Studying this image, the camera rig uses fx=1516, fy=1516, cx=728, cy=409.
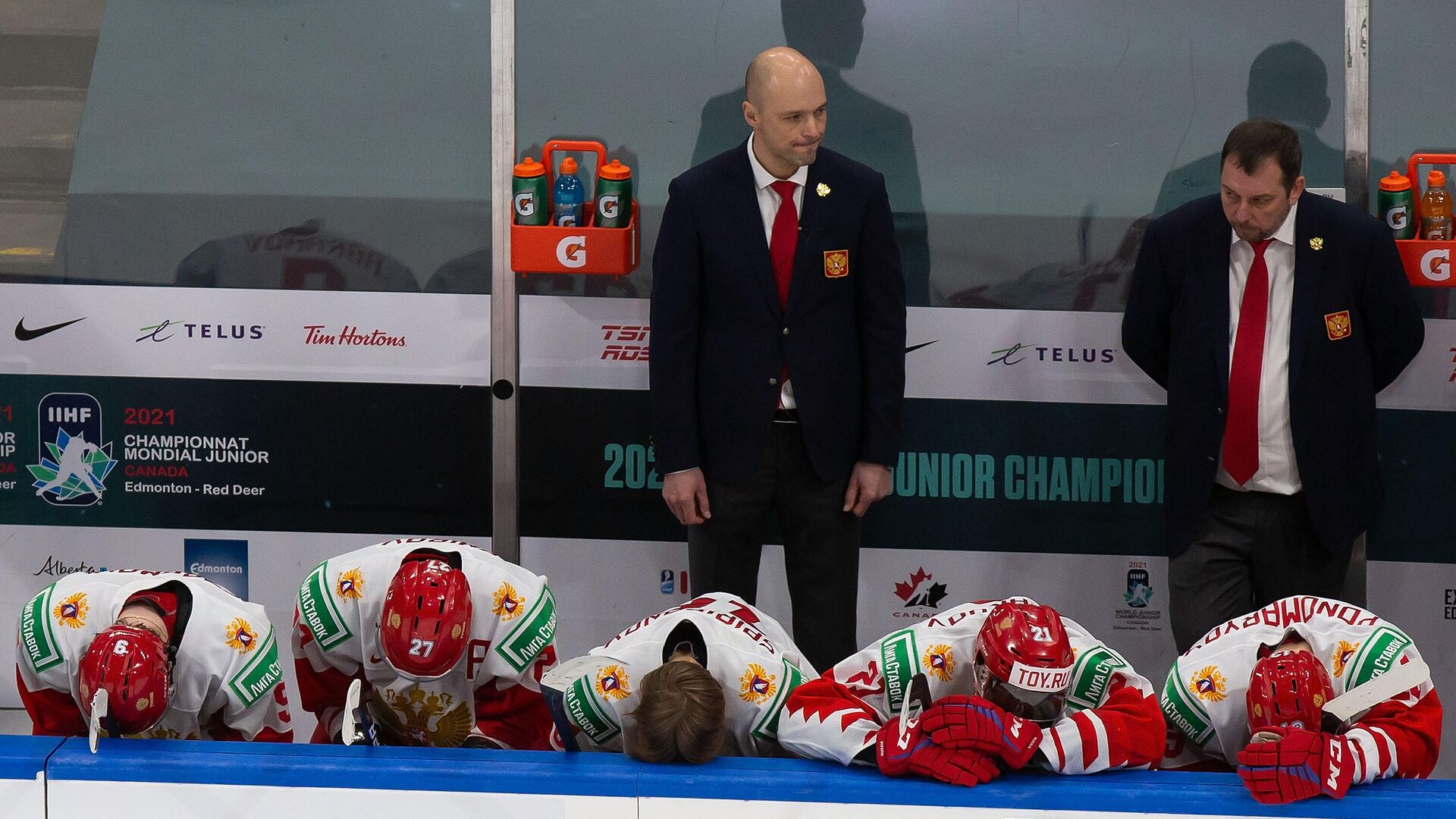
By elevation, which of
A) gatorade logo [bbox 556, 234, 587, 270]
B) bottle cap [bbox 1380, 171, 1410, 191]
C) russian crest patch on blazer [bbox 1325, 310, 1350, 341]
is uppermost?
bottle cap [bbox 1380, 171, 1410, 191]

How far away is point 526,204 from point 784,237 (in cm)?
89

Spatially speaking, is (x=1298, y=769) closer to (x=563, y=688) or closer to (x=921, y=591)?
(x=563, y=688)

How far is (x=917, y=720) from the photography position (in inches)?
111

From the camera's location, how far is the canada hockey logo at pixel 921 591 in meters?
5.00

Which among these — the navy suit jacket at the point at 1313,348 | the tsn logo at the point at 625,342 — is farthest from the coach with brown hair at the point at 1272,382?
the tsn logo at the point at 625,342

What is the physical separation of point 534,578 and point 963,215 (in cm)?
193

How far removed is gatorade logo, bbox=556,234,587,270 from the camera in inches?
182

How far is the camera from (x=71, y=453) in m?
5.08

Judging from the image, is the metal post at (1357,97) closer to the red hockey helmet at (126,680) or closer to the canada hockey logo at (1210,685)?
the canada hockey logo at (1210,685)

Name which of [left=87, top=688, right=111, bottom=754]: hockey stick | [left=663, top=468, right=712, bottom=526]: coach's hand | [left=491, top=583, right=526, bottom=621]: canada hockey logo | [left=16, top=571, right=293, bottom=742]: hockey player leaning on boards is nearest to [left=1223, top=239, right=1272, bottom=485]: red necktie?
[left=663, top=468, right=712, bottom=526]: coach's hand

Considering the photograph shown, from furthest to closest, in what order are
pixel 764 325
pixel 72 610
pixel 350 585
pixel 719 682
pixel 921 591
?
1. pixel 921 591
2. pixel 764 325
3. pixel 350 585
4. pixel 72 610
5. pixel 719 682

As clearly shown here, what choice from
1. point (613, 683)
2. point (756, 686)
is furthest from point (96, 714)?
point (756, 686)

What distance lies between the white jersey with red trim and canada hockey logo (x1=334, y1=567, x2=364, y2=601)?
1.99ft

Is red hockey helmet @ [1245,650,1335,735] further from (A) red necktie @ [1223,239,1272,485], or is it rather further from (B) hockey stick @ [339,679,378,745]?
(B) hockey stick @ [339,679,378,745]
